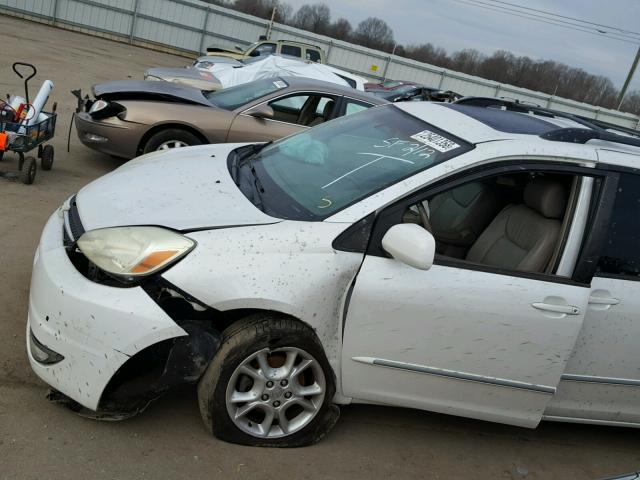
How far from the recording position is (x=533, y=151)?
9.91 feet

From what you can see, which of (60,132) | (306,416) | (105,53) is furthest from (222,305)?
(105,53)

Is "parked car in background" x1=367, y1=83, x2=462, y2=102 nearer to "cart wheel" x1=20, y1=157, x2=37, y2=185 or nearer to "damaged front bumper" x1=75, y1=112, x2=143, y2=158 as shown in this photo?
"damaged front bumper" x1=75, y1=112, x2=143, y2=158

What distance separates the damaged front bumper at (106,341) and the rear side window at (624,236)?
2.00 m

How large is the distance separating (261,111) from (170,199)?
4011 mm

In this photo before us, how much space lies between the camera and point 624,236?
315 centimetres

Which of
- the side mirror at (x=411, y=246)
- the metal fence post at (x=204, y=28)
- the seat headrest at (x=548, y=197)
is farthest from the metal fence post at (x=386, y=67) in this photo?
the side mirror at (x=411, y=246)

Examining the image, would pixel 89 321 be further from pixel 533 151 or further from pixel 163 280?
pixel 533 151

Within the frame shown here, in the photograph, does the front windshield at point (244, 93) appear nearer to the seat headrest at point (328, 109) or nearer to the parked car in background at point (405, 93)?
the seat headrest at point (328, 109)

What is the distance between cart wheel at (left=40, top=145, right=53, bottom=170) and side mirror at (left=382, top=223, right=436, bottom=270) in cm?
490

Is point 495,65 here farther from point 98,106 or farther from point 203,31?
point 98,106

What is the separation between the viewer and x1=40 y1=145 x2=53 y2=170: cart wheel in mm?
6379

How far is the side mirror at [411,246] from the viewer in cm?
A: 265

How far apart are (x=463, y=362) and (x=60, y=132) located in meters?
7.23

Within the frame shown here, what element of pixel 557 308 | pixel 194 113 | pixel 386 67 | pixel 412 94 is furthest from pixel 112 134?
pixel 386 67
